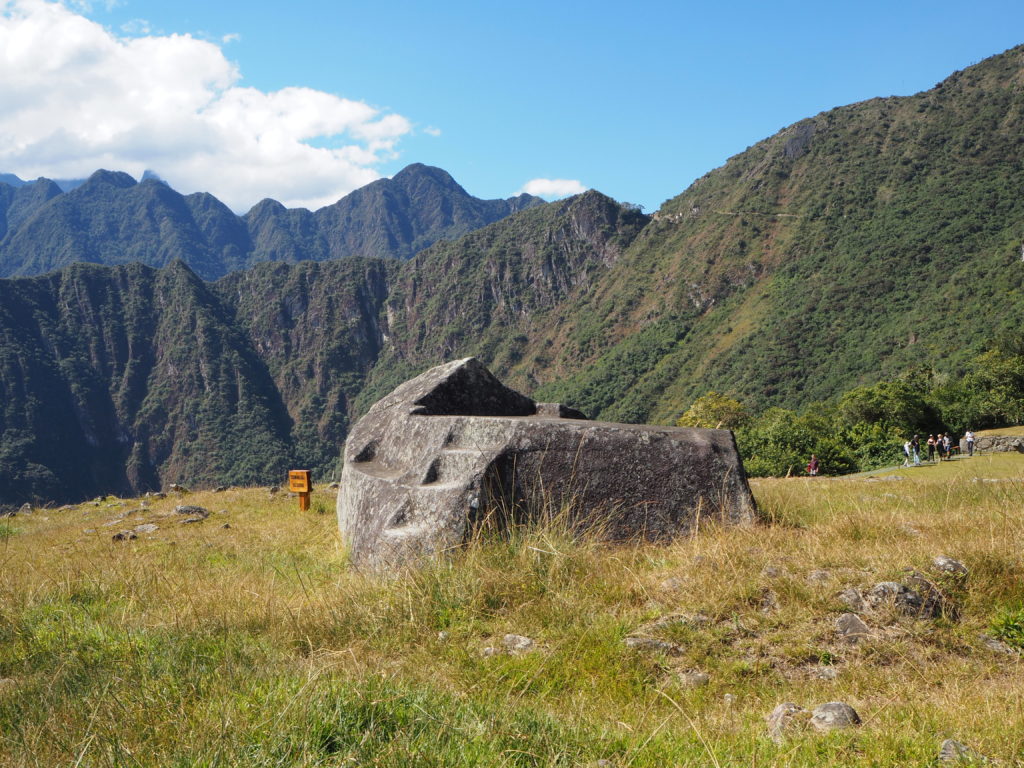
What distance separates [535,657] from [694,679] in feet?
2.57

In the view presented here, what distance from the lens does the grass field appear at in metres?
2.35

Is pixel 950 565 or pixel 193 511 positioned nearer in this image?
pixel 950 565

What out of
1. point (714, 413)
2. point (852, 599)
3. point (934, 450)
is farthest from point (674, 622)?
point (714, 413)

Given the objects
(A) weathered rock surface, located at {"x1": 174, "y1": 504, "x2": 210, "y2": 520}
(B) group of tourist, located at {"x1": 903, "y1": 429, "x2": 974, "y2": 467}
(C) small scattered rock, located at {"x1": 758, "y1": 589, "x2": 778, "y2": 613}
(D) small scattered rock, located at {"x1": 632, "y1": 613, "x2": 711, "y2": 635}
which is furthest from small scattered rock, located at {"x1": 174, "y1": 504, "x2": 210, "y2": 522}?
(B) group of tourist, located at {"x1": 903, "y1": 429, "x2": 974, "y2": 467}

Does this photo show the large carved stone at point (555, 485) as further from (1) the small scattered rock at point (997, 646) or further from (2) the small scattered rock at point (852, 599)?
(1) the small scattered rock at point (997, 646)

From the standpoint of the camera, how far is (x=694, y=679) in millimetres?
3227

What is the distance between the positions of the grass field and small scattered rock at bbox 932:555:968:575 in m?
0.06

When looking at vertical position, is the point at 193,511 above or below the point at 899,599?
below

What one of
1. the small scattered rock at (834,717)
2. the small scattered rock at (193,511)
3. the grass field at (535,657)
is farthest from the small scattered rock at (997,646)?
the small scattered rock at (193,511)

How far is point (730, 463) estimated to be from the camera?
5.86 meters

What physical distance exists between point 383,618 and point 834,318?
11760cm

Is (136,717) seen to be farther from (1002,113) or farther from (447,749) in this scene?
(1002,113)

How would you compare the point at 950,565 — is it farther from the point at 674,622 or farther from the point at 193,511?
the point at 193,511

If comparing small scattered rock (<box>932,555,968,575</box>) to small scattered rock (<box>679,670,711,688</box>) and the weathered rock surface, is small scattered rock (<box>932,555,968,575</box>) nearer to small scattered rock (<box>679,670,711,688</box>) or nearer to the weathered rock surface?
small scattered rock (<box>679,670,711,688</box>)
